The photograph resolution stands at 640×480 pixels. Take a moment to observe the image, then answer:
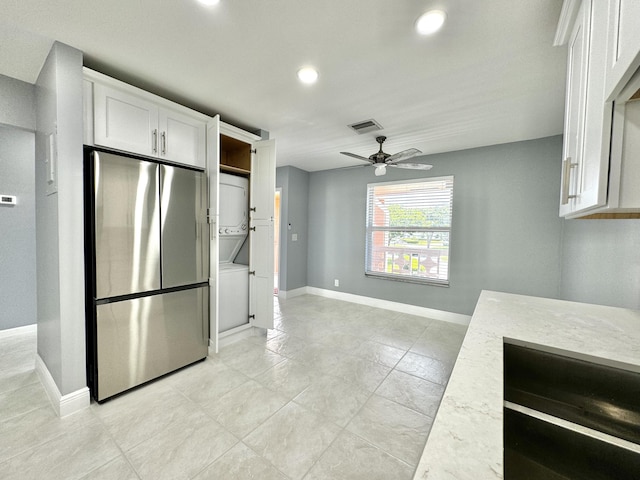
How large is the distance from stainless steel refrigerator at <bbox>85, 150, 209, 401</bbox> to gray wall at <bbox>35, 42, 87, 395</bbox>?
79 mm

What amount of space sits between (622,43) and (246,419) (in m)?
2.40

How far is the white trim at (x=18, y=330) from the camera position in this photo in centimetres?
283

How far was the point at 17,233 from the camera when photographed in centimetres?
293

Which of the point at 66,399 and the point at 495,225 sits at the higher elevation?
the point at 495,225

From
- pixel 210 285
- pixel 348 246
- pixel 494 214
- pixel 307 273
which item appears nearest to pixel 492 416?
pixel 210 285

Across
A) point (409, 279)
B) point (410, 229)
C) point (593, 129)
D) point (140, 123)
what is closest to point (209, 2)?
point (140, 123)

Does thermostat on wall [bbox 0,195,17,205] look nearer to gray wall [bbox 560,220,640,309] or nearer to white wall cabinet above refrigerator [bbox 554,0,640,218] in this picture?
white wall cabinet above refrigerator [bbox 554,0,640,218]

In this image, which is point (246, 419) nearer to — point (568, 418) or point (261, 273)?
point (261, 273)

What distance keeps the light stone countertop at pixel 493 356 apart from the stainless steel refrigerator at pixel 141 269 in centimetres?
220

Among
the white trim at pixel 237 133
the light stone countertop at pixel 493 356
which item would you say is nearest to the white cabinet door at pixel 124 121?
the white trim at pixel 237 133

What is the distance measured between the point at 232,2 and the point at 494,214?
3.58 metres

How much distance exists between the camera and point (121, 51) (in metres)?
1.68

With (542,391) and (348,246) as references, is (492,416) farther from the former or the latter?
(348,246)

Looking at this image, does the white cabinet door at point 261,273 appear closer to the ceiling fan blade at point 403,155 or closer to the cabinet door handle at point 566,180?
the ceiling fan blade at point 403,155
